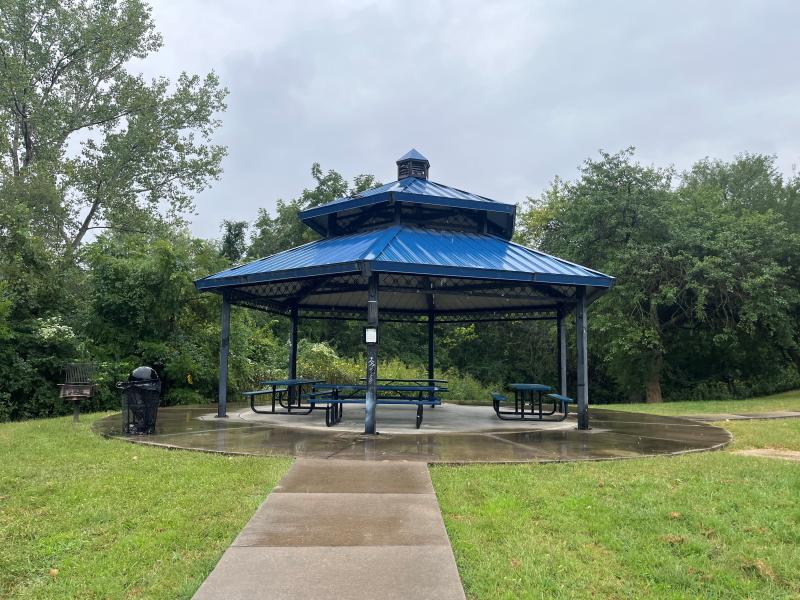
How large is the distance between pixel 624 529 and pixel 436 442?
434 centimetres

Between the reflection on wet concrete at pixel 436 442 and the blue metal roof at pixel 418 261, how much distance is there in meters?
2.64

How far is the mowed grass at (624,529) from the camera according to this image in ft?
11.7

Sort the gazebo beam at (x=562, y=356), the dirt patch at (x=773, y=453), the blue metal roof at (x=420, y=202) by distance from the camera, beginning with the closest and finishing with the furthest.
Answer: the dirt patch at (x=773, y=453), the blue metal roof at (x=420, y=202), the gazebo beam at (x=562, y=356)

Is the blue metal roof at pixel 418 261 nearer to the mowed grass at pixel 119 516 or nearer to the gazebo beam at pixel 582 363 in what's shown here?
the gazebo beam at pixel 582 363

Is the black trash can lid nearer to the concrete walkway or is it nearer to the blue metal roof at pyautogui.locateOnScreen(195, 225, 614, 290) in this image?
the blue metal roof at pyautogui.locateOnScreen(195, 225, 614, 290)

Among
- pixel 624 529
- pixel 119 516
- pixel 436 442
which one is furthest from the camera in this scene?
→ pixel 436 442

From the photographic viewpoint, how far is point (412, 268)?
9.38m

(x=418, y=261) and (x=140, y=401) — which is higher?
(x=418, y=261)

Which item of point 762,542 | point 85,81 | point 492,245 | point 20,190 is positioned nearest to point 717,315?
point 492,245

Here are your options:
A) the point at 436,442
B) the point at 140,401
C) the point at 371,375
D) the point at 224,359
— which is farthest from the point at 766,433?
the point at 140,401

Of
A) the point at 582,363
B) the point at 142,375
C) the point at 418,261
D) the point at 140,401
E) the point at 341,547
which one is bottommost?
the point at 341,547

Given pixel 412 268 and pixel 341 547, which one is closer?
pixel 341 547

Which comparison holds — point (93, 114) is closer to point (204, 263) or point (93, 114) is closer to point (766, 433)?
point (204, 263)

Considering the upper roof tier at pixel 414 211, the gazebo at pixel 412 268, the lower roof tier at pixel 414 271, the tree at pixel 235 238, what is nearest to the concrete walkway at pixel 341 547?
the gazebo at pixel 412 268
